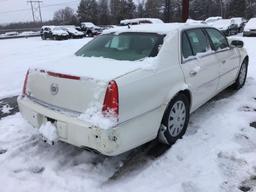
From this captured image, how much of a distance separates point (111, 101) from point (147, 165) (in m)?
1.03

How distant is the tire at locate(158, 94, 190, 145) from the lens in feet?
12.3

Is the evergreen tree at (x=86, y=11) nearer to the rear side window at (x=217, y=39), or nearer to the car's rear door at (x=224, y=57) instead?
the car's rear door at (x=224, y=57)

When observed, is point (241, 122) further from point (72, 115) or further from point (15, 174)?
point (15, 174)

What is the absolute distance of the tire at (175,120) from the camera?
3748mm

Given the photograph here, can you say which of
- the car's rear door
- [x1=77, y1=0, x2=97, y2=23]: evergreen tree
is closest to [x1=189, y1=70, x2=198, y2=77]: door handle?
the car's rear door

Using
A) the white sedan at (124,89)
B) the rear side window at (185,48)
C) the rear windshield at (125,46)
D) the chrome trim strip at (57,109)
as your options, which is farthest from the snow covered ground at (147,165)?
the rear windshield at (125,46)

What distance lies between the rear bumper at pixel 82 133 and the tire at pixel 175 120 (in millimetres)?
811

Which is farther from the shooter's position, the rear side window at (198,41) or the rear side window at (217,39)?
the rear side window at (217,39)

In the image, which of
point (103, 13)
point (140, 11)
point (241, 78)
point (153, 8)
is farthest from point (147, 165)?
point (140, 11)

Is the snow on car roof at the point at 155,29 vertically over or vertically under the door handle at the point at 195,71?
over

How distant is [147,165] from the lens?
3572 millimetres

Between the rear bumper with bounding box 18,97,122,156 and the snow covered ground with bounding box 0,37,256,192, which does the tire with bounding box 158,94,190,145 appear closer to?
the snow covered ground with bounding box 0,37,256,192

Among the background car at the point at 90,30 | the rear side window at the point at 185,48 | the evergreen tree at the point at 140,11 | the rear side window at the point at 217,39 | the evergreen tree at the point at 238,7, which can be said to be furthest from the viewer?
the evergreen tree at the point at 140,11

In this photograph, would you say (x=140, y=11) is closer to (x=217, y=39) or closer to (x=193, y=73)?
(x=217, y=39)
